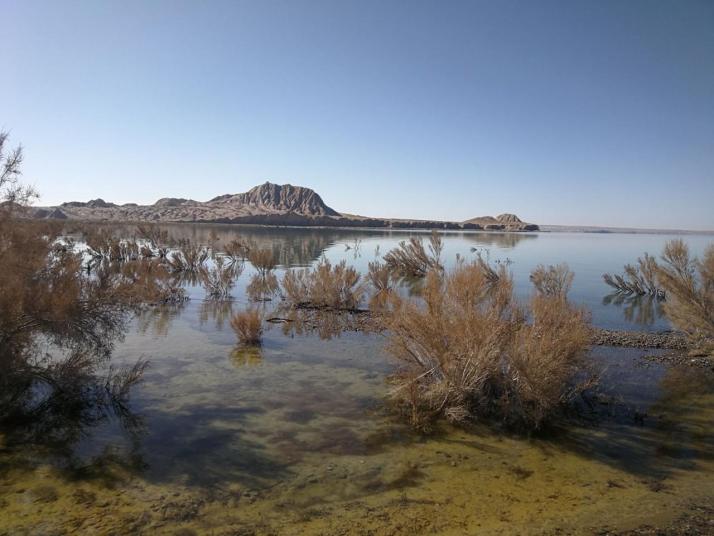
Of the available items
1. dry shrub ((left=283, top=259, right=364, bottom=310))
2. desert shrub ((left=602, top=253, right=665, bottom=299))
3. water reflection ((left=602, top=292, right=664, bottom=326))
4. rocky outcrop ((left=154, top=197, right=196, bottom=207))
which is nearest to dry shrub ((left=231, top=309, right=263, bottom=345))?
dry shrub ((left=283, top=259, right=364, bottom=310))

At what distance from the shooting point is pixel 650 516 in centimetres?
373

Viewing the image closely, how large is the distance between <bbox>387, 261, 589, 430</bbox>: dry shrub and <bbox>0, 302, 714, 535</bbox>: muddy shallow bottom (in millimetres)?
404

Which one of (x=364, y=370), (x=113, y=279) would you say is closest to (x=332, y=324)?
(x=364, y=370)

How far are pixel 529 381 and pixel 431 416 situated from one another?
1202 mm

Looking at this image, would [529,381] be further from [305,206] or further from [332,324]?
[305,206]

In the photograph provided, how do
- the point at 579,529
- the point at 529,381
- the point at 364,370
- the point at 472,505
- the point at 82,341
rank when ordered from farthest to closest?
the point at 364,370
the point at 82,341
the point at 529,381
the point at 472,505
the point at 579,529

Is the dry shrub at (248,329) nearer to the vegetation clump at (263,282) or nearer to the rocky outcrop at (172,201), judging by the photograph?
the vegetation clump at (263,282)

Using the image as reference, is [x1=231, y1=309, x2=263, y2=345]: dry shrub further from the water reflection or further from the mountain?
the mountain

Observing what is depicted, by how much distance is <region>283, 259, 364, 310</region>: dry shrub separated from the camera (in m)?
12.4

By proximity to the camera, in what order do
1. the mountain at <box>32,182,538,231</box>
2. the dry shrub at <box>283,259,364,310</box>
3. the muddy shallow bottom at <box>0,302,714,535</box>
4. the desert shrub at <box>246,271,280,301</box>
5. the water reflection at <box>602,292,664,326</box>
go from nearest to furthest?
the muddy shallow bottom at <box>0,302,714,535</box> → the water reflection at <box>602,292,664,326</box> → the dry shrub at <box>283,259,364,310</box> → the desert shrub at <box>246,271,280,301</box> → the mountain at <box>32,182,538,231</box>

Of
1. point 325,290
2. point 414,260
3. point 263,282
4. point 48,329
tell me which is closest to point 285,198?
point 414,260

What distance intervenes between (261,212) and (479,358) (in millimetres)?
92046

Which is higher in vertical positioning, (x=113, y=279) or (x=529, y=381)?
(x=113, y=279)

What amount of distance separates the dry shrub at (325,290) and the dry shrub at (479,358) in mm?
5847
